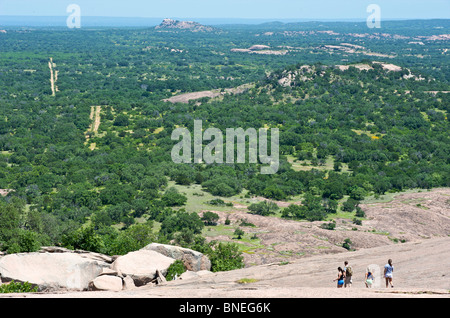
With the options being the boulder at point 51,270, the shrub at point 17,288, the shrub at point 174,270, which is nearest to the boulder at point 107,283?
the boulder at point 51,270

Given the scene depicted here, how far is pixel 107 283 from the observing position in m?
24.5

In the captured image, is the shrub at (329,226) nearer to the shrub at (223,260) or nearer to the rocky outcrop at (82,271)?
the shrub at (223,260)

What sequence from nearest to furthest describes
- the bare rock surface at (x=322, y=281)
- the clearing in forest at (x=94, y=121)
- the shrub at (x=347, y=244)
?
the bare rock surface at (x=322, y=281), the shrub at (x=347, y=244), the clearing in forest at (x=94, y=121)

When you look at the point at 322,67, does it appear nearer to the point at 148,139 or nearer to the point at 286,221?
the point at 148,139

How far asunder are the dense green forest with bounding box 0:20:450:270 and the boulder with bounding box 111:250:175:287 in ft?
18.3

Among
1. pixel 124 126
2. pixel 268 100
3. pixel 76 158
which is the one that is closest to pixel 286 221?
pixel 76 158

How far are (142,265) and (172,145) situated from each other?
6194cm

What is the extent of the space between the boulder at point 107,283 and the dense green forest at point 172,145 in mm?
8488

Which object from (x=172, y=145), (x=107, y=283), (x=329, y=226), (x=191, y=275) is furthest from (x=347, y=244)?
(x=172, y=145)

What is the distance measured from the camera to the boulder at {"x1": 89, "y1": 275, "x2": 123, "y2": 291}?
2394cm

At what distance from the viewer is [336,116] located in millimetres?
110688

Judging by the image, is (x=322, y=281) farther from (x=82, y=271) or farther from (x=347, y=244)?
(x=347, y=244)

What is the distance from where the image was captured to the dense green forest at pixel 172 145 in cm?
4981
